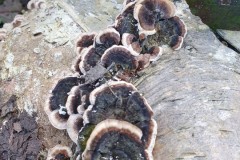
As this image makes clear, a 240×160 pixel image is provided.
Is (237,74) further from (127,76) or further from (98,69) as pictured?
(98,69)

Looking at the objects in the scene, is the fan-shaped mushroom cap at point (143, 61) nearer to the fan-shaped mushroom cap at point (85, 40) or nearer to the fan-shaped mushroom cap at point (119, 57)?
the fan-shaped mushroom cap at point (119, 57)

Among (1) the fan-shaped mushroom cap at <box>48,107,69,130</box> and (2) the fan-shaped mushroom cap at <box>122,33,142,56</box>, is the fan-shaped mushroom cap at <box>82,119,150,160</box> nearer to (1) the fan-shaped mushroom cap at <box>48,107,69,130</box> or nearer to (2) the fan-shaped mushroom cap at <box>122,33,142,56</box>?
(1) the fan-shaped mushroom cap at <box>48,107,69,130</box>

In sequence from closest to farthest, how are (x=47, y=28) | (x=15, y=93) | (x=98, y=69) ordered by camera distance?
(x=98, y=69) < (x=15, y=93) < (x=47, y=28)

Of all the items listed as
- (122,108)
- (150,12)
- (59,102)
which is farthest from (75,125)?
(150,12)

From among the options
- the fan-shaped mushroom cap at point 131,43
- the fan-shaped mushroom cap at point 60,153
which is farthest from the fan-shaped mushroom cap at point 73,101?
the fan-shaped mushroom cap at point 131,43

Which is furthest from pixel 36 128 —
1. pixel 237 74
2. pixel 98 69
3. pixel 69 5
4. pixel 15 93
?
pixel 237 74
